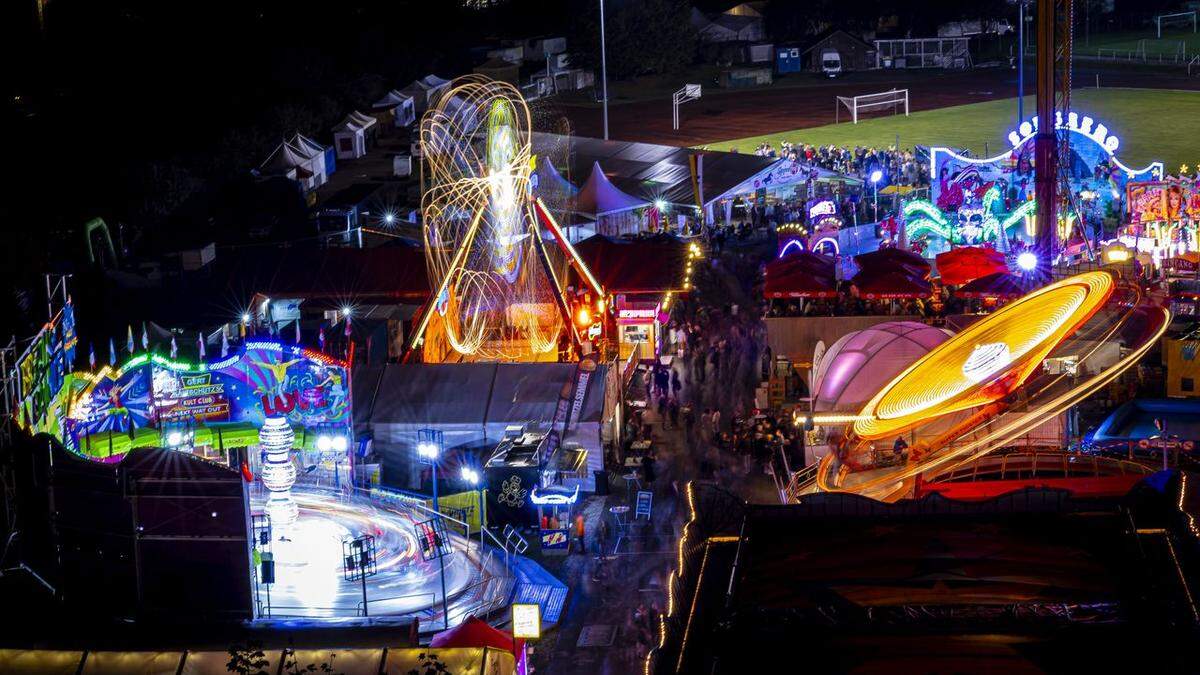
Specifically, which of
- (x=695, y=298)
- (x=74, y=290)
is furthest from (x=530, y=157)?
(x=74, y=290)

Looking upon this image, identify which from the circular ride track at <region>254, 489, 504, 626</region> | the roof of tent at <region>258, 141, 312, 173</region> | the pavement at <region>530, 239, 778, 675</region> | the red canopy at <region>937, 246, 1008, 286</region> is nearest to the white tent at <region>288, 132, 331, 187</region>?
the roof of tent at <region>258, 141, 312, 173</region>

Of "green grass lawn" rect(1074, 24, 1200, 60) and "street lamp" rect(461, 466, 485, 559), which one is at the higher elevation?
"green grass lawn" rect(1074, 24, 1200, 60)

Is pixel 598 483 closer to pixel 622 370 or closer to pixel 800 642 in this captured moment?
pixel 622 370

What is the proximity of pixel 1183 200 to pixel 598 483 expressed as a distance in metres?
16.1

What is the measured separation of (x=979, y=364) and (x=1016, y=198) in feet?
55.4

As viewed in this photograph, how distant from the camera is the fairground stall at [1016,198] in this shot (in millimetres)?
35969

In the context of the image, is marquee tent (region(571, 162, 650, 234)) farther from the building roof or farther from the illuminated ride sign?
the building roof

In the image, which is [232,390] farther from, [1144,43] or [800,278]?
[1144,43]

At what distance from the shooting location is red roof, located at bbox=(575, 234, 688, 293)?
105 ft

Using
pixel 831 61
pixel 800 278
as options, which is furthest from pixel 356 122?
pixel 831 61

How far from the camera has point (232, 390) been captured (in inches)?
968

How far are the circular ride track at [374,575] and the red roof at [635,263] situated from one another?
32.7 ft

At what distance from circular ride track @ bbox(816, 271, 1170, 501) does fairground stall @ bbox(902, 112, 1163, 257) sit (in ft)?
41.3

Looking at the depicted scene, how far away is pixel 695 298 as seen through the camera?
3462 cm
